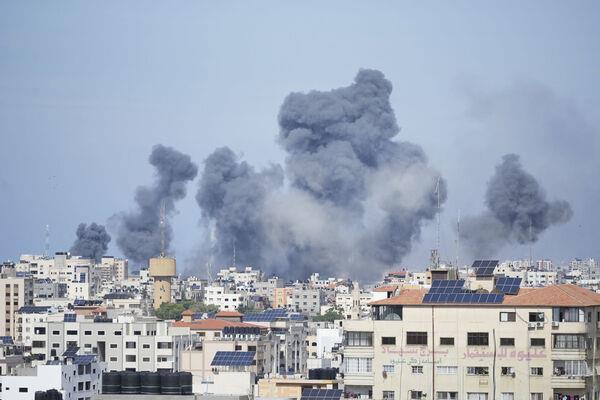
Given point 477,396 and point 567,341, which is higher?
point 567,341

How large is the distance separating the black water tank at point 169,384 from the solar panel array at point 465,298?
5.49 meters

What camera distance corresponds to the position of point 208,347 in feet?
208

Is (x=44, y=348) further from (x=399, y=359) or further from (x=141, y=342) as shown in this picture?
(x=399, y=359)

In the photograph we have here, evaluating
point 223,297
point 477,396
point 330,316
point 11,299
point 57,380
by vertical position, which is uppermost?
point 223,297

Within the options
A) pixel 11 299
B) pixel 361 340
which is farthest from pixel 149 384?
pixel 11 299

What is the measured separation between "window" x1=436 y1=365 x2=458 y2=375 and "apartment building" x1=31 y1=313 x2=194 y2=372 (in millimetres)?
30281

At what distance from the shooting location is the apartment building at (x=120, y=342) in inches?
2753

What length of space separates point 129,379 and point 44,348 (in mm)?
36851

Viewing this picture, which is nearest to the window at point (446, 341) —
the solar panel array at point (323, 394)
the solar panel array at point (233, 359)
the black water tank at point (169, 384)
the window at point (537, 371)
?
the window at point (537, 371)

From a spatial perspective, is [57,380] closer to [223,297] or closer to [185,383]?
[185,383]

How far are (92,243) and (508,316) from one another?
146526 mm

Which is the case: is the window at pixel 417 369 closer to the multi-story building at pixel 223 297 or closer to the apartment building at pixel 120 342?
the apartment building at pixel 120 342

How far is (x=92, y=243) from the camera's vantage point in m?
182

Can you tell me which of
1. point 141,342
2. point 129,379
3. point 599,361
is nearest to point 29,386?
point 129,379
